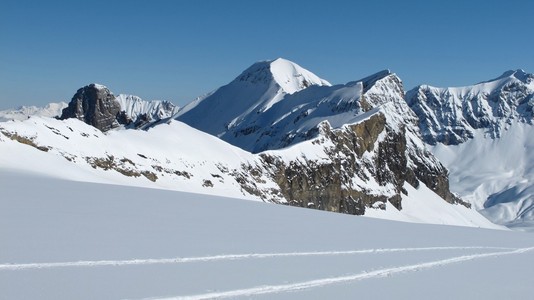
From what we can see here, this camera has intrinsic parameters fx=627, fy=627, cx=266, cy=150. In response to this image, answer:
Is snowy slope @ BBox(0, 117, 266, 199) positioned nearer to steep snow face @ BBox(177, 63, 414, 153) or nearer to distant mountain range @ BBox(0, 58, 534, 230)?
distant mountain range @ BBox(0, 58, 534, 230)

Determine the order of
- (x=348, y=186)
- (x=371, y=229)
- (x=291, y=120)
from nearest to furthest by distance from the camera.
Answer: (x=371, y=229) → (x=348, y=186) → (x=291, y=120)

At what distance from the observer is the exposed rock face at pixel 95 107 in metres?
170

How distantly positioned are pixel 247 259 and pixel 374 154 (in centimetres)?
10305

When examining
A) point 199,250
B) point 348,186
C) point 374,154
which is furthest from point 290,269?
point 374,154

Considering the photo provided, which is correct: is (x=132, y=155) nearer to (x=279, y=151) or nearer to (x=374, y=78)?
(x=279, y=151)

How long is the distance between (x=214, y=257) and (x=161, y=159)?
49.8 meters

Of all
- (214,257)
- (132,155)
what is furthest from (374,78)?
(214,257)

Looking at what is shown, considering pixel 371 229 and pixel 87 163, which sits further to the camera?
pixel 87 163

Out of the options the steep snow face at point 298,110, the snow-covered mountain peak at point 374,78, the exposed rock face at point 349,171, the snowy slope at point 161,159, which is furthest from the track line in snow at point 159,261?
the snow-covered mountain peak at point 374,78

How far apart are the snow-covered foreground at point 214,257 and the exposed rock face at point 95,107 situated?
150175mm

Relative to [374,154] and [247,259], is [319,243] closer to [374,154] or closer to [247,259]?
[247,259]

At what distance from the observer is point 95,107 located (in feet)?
563

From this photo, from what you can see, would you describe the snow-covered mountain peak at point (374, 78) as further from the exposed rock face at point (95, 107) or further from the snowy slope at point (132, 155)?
the snowy slope at point (132, 155)

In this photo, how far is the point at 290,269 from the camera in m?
13.1
